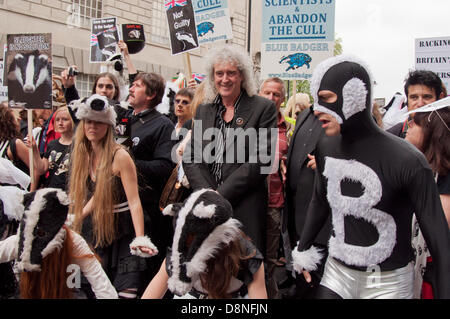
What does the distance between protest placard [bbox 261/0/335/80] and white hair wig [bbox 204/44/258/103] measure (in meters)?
1.72

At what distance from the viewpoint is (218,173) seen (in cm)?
366

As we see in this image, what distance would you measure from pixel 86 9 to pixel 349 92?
16534 mm

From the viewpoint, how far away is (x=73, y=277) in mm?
2850

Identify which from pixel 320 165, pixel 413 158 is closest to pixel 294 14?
pixel 320 165

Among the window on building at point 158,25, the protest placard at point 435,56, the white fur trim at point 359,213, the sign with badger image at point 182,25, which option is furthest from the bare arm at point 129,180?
the window on building at point 158,25

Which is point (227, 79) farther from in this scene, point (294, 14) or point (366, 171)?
point (294, 14)

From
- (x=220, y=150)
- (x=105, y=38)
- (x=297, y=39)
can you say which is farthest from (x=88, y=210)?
(x=105, y=38)

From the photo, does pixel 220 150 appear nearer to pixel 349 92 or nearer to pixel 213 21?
pixel 349 92

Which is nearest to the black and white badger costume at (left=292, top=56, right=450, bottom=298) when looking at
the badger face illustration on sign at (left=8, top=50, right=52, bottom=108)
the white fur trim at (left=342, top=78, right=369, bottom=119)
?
the white fur trim at (left=342, top=78, right=369, bottom=119)

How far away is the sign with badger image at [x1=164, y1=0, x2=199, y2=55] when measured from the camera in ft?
20.7

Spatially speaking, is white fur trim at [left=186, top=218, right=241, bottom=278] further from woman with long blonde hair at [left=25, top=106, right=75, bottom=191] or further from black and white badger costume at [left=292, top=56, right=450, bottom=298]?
woman with long blonde hair at [left=25, top=106, right=75, bottom=191]

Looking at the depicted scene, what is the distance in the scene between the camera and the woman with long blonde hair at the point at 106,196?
11.2ft

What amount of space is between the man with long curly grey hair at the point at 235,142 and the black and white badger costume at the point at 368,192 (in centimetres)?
99
